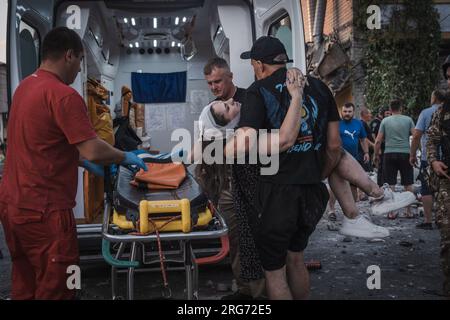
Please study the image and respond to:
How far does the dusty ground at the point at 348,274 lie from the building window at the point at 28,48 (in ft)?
6.76

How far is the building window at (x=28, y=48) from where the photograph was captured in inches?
196

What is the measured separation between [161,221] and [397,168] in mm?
6272

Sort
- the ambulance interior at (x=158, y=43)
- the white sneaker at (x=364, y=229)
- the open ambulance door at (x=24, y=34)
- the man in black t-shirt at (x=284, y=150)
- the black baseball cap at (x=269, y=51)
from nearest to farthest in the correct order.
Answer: the man in black t-shirt at (x=284, y=150) < the black baseball cap at (x=269, y=51) < the white sneaker at (x=364, y=229) < the open ambulance door at (x=24, y=34) < the ambulance interior at (x=158, y=43)

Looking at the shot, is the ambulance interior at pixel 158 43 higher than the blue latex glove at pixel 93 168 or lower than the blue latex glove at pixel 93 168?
higher

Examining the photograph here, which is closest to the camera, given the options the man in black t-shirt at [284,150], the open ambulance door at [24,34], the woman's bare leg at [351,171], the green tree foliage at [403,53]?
the man in black t-shirt at [284,150]

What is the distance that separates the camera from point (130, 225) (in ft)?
11.1

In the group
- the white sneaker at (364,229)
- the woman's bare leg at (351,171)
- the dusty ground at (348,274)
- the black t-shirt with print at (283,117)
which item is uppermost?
the black t-shirt with print at (283,117)

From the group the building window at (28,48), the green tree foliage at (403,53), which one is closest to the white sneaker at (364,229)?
the building window at (28,48)

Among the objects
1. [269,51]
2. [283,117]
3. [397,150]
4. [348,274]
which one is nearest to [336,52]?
[397,150]

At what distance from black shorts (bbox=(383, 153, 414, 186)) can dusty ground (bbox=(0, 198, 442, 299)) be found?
1449mm

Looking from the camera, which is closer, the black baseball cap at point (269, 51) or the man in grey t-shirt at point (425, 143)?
the black baseball cap at point (269, 51)

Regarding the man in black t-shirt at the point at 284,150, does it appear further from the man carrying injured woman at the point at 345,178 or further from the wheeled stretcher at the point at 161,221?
the man carrying injured woman at the point at 345,178
